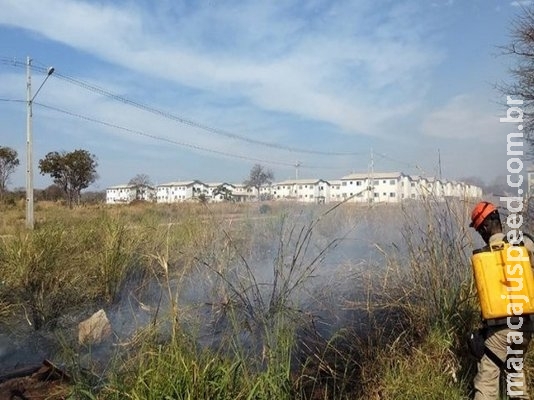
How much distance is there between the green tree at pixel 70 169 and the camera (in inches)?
1228

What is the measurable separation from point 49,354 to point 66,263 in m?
1.91

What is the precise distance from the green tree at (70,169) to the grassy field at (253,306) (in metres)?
25.2

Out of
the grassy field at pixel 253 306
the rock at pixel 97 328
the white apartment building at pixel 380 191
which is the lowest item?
the rock at pixel 97 328

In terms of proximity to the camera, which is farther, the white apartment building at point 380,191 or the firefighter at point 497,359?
the white apartment building at point 380,191

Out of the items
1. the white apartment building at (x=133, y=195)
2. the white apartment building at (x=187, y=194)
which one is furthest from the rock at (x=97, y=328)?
the white apartment building at (x=133, y=195)

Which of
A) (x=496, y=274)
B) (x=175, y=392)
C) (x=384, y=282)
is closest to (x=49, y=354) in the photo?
(x=175, y=392)

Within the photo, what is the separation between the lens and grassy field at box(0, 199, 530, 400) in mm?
2963

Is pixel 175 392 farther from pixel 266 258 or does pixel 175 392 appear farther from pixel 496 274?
pixel 266 258

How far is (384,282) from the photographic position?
14.9 feet

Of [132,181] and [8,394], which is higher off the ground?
[132,181]

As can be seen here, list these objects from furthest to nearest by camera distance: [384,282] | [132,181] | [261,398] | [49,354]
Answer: [132,181] < [49,354] < [384,282] < [261,398]

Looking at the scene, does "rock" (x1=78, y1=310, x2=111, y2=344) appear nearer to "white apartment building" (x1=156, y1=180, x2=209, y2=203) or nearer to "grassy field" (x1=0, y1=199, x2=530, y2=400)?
"grassy field" (x1=0, y1=199, x2=530, y2=400)

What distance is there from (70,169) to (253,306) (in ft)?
101

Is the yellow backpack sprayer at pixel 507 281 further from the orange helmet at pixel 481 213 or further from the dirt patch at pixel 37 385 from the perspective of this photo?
the dirt patch at pixel 37 385
